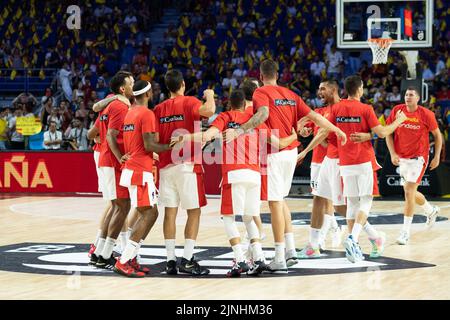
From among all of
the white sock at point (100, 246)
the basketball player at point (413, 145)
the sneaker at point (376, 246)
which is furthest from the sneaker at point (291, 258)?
the basketball player at point (413, 145)

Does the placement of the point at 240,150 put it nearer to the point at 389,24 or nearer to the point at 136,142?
the point at 136,142

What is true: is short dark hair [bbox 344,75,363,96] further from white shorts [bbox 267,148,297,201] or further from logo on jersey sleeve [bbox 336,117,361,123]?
white shorts [bbox 267,148,297,201]

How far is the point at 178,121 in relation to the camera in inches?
386

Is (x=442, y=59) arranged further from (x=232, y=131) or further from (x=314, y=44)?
(x=232, y=131)

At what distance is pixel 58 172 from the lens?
20859 mm

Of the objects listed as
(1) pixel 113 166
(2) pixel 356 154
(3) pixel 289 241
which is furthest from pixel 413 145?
(1) pixel 113 166

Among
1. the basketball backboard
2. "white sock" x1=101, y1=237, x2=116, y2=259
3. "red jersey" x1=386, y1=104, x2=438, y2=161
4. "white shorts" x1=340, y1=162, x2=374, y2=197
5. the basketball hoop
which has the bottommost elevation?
"white sock" x1=101, y1=237, x2=116, y2=259

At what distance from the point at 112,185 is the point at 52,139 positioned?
11.3 m

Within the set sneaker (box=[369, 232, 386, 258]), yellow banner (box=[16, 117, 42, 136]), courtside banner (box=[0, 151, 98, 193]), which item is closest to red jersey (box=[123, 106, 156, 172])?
sneaker (box=[369, 232, 386, 258])

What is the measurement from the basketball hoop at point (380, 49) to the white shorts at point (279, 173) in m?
8.41

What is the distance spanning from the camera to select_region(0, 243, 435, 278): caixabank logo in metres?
10.2

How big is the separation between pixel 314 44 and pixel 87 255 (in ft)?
59.0

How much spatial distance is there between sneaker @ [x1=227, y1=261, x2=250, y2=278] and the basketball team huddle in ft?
0.03
